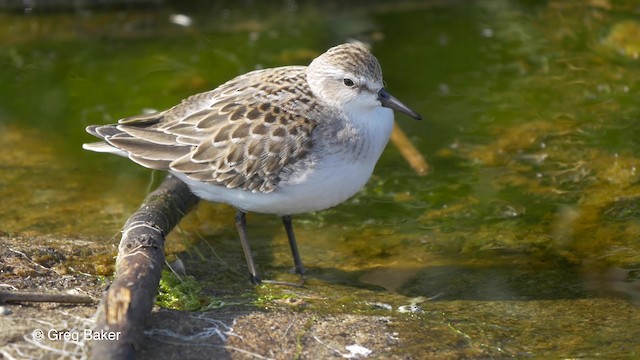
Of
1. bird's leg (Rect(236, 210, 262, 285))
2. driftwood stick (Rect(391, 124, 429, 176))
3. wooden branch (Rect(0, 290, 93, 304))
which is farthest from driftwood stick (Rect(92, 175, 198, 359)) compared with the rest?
driftwood stick (Rect(391, 124, 429, 176))

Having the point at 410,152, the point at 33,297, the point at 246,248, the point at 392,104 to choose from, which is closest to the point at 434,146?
the point at 410,152

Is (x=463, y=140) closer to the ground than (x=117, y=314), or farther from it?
closer to the ground

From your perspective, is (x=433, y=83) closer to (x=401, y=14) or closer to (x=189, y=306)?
(x=401, y=14)

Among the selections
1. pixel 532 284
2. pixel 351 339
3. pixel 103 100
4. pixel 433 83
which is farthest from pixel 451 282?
pixel 103 100

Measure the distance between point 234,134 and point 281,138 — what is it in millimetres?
412

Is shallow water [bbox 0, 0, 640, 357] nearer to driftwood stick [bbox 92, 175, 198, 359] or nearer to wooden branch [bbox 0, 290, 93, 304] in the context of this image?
driftwood stick [bbox 92, 175, 198, 359]

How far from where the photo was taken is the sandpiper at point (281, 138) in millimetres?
7367

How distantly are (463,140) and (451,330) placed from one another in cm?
380

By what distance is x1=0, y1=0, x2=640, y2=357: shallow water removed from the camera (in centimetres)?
782

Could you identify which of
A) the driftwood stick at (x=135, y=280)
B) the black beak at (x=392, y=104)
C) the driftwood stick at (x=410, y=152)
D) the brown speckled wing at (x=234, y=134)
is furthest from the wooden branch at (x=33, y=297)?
the driftwood stick at (x=410, y=152)

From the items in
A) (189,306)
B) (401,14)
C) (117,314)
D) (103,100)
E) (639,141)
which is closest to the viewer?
(117,314)

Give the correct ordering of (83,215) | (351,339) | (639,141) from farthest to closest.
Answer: (639,141) < (83,215) < (351,339)

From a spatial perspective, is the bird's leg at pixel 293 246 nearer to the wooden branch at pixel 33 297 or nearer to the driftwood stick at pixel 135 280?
the driftwood stick at pixel 135 280

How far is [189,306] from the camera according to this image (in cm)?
702
